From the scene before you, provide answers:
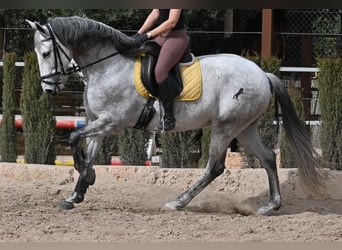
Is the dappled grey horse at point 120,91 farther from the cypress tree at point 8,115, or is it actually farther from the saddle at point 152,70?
the cypress tree at point 8,115

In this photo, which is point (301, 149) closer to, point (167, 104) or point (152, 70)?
point (167, 104)

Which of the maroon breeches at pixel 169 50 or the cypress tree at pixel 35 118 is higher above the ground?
the maroon breeches at pixel 169 50

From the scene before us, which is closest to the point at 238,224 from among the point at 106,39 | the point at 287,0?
the point at 106,39

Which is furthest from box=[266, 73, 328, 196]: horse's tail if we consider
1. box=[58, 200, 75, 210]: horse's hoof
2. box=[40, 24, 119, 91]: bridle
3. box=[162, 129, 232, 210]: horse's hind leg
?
box=[58, 200, 75, 210]: horse's hoof

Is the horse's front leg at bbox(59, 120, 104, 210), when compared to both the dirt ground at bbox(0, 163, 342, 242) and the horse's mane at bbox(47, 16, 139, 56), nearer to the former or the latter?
the dirt ground at bbox(0, 163, 342, 242)

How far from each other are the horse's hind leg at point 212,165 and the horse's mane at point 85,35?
1.26 metres

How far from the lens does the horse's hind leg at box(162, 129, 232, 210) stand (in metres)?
6.57

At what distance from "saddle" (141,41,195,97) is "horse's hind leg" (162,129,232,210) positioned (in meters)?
0.68

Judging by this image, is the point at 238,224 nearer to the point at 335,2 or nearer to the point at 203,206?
the point at 203,206

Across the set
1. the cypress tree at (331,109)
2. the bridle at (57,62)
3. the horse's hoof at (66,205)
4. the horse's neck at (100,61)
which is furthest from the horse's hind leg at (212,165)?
the cypress tree at (331,109)

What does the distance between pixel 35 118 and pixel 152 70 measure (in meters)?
3.87

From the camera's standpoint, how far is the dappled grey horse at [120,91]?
625cm

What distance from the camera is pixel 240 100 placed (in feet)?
21.2

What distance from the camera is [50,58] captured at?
20.5 feet
